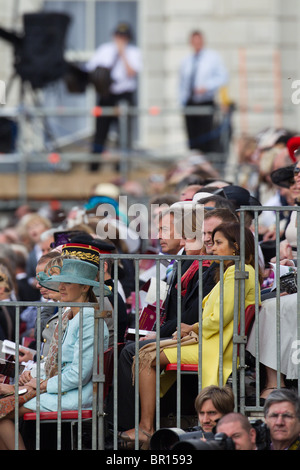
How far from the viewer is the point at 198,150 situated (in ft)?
56.9

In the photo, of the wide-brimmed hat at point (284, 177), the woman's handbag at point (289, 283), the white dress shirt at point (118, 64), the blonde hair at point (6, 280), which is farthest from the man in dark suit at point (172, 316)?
the white dress shirt at point (118, 64)

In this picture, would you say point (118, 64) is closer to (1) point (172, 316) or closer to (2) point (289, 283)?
(1) point (172, 316)

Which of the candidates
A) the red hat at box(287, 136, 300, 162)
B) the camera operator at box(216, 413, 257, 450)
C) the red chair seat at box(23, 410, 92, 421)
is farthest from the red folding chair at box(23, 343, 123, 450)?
the red hat at box(287, 136, 300, 162)

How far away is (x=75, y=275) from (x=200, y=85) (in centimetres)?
1019

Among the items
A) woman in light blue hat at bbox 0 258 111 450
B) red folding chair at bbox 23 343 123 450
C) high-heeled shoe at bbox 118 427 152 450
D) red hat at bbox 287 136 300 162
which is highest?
red hat at bbox 287 136 300 162

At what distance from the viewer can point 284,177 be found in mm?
8438

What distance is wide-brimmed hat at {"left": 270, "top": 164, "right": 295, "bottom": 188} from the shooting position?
8371 millimetres

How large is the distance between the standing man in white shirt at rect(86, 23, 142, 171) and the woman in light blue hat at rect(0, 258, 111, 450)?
9.95 metres

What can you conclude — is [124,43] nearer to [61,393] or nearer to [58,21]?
[58,21]

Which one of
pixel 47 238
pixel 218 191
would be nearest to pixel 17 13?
pixel 47 238

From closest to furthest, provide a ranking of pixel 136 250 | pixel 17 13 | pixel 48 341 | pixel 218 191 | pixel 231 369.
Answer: pixel 231 369 < pixel 48 341 < pixel 218 191 < pixel 136 250 < pixel 17 13

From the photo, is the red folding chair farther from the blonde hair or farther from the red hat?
the red hat

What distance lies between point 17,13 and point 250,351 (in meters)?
13.1

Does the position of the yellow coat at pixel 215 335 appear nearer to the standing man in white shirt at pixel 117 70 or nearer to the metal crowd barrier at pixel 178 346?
the metal crowd barrier at pixel 178 346
